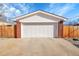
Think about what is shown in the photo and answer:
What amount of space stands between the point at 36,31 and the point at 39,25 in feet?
0.81

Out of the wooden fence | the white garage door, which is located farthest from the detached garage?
the wooden fence

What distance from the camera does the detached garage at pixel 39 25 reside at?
7188 millimetres

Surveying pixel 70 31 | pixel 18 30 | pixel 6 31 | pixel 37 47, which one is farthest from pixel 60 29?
pixel 6 31

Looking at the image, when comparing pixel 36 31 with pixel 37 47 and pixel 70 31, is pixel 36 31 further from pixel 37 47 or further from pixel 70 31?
pixel 70 31

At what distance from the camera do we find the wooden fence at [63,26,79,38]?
7.18m

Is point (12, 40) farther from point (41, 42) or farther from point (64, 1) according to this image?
point (64, 1)

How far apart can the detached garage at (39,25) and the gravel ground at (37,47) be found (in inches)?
8.7

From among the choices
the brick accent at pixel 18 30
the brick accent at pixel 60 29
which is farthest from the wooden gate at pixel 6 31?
the brick accent at pixel 60 29

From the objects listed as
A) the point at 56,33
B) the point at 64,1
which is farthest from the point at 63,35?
the point at 64,1

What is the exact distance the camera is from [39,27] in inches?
293

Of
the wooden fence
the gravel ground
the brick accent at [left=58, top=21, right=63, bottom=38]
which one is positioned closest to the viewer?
the gravel ground

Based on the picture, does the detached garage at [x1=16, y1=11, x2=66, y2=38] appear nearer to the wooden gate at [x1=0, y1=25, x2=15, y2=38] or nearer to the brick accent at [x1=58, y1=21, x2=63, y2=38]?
the brick accent at [x1=58, y1=21, x2=63, y2=38]

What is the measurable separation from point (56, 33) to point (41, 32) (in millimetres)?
542

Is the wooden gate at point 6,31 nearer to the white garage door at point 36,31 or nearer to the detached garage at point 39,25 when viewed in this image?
the detached garage at point 39,25
